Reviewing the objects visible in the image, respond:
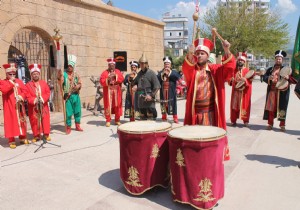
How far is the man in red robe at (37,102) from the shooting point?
21.2ft

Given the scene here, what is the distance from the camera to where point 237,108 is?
8.12m

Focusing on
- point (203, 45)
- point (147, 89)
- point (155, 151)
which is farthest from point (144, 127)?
point (147, 89)

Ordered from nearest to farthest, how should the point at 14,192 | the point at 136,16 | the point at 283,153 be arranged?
1. the point at 14,192
2. the point at 283,153
3. the point at 136,16

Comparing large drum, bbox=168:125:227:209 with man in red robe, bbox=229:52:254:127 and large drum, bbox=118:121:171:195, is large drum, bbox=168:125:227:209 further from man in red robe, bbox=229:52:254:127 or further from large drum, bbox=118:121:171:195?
man in red robe, bbox=229:52:254:127

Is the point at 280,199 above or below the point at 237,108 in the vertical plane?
below

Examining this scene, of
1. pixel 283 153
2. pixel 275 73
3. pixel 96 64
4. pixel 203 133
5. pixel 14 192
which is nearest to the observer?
pixel 203 133

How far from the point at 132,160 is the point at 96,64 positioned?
8.08 meters

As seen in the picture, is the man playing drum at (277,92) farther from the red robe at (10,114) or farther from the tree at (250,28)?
the tree at (250,28)

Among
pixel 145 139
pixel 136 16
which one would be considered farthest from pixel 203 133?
pixel 136 16

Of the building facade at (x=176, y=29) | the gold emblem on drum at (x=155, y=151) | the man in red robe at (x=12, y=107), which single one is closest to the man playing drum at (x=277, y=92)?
the gold emblem on drum at (x=155, y=151)

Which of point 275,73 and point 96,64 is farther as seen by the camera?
point 96,64

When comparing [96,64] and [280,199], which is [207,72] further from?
[96,64]

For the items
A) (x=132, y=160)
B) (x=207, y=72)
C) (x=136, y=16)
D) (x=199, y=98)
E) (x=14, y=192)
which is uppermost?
(x=136, y=16)

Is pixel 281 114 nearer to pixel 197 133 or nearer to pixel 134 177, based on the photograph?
pixel 197 133
